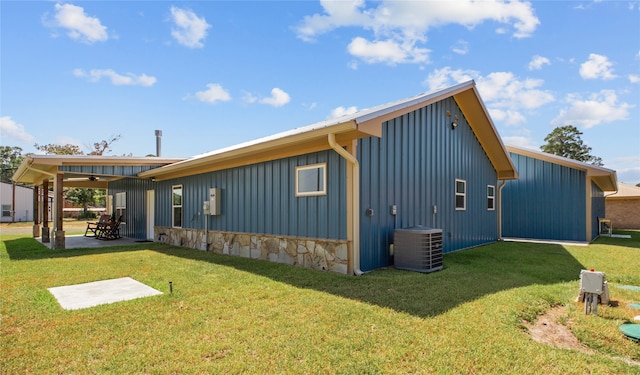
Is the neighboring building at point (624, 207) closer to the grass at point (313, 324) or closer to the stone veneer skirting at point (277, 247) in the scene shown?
the grass at point (313, 324)

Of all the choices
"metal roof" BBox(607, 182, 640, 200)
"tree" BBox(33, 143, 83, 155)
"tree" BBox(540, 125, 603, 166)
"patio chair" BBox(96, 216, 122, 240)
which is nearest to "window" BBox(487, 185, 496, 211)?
"metal roof" BBox(607, 182, 640, 200)

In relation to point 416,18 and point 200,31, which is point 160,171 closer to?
point 200,31

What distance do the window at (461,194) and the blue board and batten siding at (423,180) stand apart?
0.14 m

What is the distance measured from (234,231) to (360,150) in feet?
13.4

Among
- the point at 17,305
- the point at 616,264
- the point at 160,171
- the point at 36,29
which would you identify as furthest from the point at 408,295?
the point at 36,29

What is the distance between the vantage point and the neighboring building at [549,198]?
444 inches

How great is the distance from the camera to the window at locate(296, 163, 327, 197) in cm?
621

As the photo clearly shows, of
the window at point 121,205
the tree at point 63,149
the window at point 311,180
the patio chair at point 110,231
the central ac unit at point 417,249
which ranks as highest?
the tree at point 63,149

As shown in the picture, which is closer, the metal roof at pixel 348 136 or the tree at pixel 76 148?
the metal roof at pixel 348 136

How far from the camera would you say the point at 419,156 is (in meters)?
7.60

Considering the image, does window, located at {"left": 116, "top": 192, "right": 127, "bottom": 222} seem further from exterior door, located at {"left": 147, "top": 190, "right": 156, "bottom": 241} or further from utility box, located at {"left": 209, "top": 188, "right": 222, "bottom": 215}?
utility box, located at {"left": 209, "top": 188, "right": 222, "bottom": 215}

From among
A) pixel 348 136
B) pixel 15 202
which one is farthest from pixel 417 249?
pixel 15 202

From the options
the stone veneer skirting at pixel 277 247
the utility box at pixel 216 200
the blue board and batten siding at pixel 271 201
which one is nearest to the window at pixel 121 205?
the blue board and batten siding at pixel 271 201

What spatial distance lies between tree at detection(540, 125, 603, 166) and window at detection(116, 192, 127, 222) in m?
38.0
